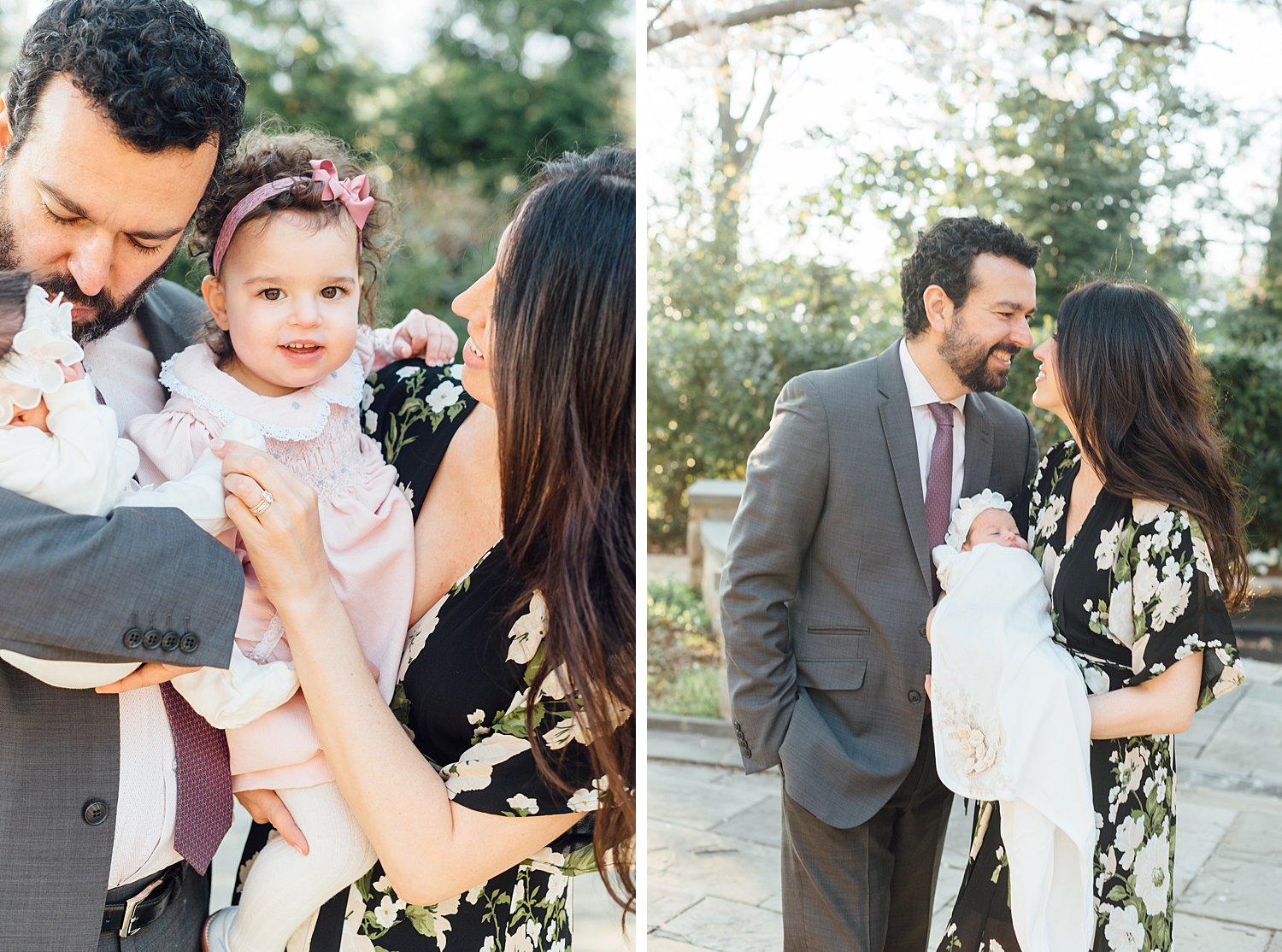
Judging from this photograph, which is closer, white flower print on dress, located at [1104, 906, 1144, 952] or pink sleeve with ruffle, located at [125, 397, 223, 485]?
pink sleeve with ruffle, located at [125, 397, 223, 485]

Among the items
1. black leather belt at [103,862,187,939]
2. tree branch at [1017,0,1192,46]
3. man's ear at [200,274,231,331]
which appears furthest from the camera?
tree branch at [1017,0,1192,46]

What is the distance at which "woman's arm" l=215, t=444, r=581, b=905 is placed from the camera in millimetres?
1616

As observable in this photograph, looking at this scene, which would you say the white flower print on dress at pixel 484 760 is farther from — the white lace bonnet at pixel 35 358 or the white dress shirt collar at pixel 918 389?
the white dress shirt collar at pixel 918 389

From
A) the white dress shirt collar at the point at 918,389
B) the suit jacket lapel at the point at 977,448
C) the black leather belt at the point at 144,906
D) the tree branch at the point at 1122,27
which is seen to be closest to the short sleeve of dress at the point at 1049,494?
the suit jacket lapel at the point at 977,448

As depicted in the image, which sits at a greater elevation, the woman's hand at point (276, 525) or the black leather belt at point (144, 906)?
the woman's hand at point (276, 525)

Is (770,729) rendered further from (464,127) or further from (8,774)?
(464,127)

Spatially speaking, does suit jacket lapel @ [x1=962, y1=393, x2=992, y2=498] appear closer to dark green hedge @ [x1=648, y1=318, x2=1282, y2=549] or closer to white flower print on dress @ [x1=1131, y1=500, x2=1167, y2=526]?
white flower print on dress @ [x1=1131, y1=500, x2=1167, y2=526]

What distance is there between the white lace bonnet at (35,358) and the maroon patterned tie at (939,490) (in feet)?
5.36

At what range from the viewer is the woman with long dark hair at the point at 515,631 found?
1632 millimetres

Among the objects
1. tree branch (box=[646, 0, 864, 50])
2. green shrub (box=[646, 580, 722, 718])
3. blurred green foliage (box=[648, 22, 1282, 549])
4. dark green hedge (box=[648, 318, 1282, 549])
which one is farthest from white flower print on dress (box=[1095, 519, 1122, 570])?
dark green hedge (box=[648, 318, 1282, 549])

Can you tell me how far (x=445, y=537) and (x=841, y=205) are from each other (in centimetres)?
547

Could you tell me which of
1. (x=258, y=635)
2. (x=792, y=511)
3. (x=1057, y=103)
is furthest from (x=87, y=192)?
(x=1057, y=103)

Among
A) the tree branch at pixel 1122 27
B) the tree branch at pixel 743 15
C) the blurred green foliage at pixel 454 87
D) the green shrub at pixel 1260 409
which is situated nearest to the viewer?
the tree branch at pixel 743 15

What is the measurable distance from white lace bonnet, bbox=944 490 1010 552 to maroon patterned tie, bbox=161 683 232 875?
55.8 inches
